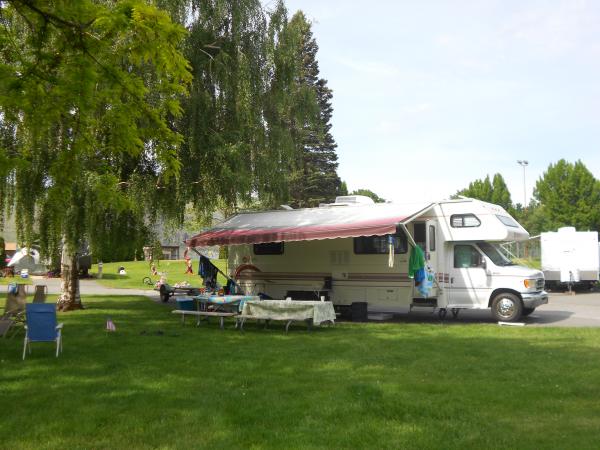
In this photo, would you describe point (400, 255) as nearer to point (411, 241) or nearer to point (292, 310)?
point (411, 241)

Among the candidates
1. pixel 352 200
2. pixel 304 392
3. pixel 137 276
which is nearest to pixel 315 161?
pixel 137 276

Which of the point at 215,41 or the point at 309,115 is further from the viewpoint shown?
the point at 309,115

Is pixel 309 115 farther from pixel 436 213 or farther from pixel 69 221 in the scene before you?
pixel 69 221

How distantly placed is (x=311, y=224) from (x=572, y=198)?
147 ft

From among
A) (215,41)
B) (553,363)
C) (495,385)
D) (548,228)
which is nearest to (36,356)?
(495,385)

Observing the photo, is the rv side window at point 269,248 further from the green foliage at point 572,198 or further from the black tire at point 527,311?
the green foliage at point 572,198

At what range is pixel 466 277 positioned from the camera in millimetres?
14125

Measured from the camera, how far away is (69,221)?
1309 centimetres

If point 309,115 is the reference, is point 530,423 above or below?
below

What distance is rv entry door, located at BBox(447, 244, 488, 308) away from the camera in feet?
46.1

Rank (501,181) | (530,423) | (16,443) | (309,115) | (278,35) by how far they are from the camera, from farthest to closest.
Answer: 1. (501,181)
2. (309,115)
3. (278,35)
4. (530,423)
5. (16,443)

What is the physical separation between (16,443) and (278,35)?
13116 millimetres

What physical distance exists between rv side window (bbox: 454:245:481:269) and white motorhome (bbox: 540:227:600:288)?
11582 millimetres

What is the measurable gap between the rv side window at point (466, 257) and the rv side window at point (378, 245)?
4.31 feet
